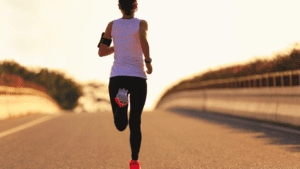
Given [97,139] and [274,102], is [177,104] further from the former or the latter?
[97,139]

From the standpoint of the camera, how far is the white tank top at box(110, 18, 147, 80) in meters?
5.54

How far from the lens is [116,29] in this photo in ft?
18.4

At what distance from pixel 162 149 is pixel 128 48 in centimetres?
353

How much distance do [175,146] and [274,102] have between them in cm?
535

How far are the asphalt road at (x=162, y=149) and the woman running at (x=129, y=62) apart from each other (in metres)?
1.52

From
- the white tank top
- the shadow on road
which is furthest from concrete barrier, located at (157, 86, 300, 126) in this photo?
the white tank top

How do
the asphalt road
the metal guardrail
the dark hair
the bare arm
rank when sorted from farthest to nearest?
the metal guardrail → the asphalt road → the dark hair → the bare arm

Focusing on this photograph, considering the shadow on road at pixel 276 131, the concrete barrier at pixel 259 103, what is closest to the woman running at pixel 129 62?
the shadow on road at pixel 276 131

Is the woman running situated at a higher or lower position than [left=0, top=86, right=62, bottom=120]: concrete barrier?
higher

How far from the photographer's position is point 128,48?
5570 millimetres

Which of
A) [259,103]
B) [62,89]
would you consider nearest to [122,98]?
[259,103]

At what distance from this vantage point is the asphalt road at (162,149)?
7043mm

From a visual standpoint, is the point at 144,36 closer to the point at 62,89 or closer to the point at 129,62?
the point at 129,62

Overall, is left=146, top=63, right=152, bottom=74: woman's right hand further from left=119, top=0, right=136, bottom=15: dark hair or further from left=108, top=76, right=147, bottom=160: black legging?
left=119, top=0, right=136, bottom=15: dark hair
